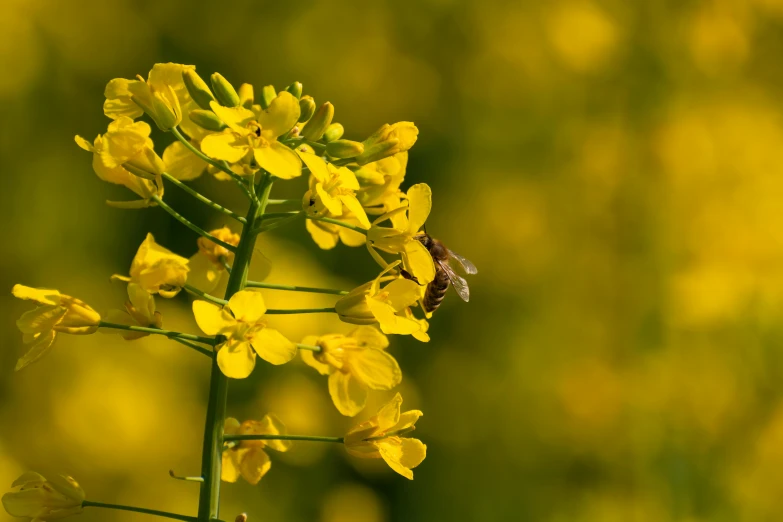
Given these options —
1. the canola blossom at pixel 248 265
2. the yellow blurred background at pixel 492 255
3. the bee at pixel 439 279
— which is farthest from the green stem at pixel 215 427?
the yellow blurred background at pixel 492 255

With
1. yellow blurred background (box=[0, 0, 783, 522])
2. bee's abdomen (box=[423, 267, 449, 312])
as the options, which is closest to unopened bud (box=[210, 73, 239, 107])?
bee's abdomen (box=[423, 267, 449, 312])

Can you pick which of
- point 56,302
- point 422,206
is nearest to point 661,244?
point 422,206

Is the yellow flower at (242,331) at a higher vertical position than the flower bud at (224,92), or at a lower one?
lower

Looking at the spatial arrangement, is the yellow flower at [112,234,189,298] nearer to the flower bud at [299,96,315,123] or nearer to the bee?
the flower bud at [299,96,315,123]

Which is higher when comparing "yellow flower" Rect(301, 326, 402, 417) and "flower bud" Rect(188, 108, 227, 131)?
"flower bud" Rect(188, 108, 227, 131)

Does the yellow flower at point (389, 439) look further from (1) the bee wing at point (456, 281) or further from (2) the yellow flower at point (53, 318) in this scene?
(1) the bee wing at point (456, 281)
